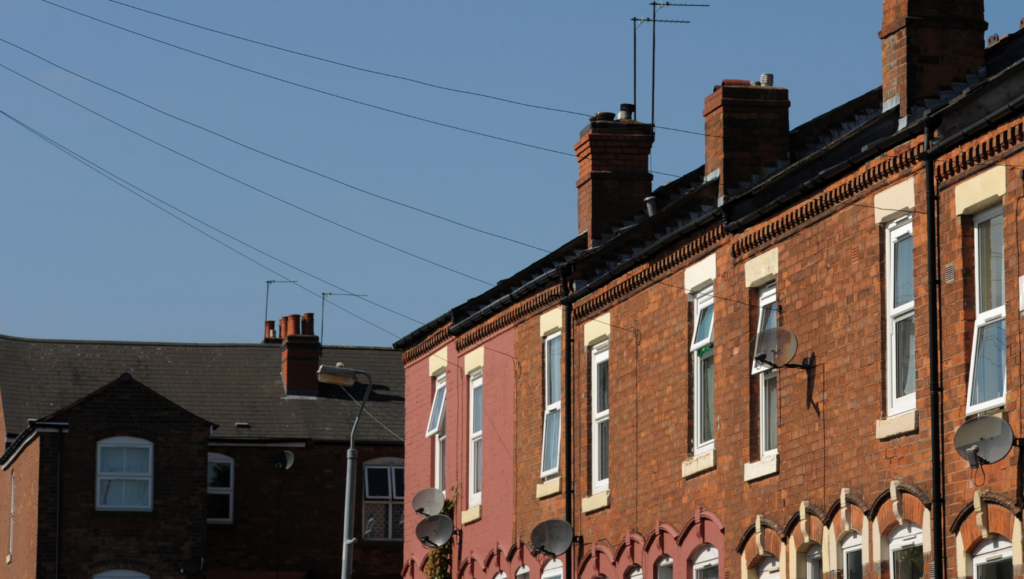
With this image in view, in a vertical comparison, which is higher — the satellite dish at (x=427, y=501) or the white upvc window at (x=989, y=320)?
the white upvc window at (x=989, y=320)

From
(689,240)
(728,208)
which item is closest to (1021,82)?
(728,208)

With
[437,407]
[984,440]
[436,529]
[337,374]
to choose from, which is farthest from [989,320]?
[337,374]

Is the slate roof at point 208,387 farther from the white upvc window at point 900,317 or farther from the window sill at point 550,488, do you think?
the white upvc window at point 900,317

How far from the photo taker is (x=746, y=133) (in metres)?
19.4

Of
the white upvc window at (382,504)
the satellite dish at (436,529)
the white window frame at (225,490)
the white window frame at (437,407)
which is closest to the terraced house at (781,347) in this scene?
the satellite dish at (436,529)

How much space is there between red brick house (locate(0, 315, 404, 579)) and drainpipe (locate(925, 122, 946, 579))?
25711mm

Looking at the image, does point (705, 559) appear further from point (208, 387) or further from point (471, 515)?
point (208, 387)

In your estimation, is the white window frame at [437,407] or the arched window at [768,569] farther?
the white window frame at [437,407]

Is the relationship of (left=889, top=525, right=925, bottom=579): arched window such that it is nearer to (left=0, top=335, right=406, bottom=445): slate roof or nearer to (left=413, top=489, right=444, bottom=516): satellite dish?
(left=413, top=489, right=444, bottom=516): satellite dish

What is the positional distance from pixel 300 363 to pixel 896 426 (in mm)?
30333

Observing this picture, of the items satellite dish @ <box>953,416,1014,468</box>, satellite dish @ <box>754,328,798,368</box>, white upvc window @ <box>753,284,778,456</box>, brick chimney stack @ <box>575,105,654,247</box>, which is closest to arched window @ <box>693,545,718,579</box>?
white upvc window @ <box>753,284,778,456</box>

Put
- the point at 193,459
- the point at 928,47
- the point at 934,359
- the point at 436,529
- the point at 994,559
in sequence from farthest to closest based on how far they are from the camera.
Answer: the point at 193,459
the point at 436,529
the point at 928,47
the point at 934,359
the point at 994,559

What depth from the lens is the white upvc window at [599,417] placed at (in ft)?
69.3

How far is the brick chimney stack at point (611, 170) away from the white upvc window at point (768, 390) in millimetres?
6802
